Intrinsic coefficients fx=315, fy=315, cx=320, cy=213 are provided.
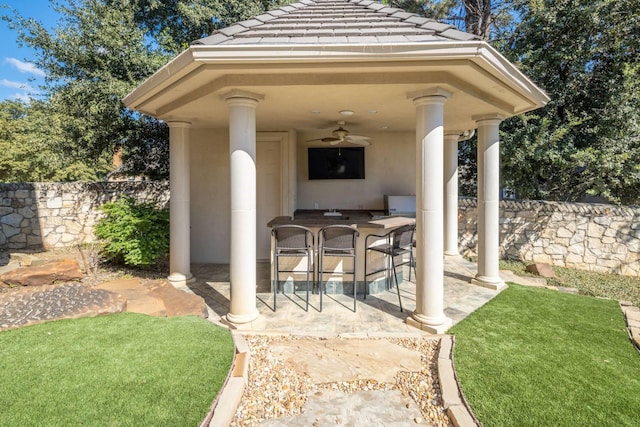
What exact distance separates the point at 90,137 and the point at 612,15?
1279 cm

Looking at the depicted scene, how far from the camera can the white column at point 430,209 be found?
3586 mm

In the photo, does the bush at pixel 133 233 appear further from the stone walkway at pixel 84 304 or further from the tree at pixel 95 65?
the tree at pixel 95 65

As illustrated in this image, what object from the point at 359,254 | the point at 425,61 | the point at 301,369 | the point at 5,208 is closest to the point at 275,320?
the point at 301,369

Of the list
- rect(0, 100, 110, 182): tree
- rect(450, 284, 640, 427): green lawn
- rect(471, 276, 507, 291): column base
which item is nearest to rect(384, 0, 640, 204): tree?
rect(471, 276, 507, 291): column base

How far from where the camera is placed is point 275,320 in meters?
3.93

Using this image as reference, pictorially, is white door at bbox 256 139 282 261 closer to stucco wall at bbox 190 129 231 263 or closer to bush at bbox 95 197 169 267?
stucco wall at bbox 190 129 231 263

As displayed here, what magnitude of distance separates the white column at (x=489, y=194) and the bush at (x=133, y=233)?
5.77m

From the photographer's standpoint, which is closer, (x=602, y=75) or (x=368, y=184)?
(x=368, y=184)

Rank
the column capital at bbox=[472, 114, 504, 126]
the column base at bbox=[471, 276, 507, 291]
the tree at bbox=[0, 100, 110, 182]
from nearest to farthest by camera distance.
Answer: the column capital at bbox=[472, 114, 504, 126] → the column base at bbox=[471, 276, 507, 291] → the tree at bbox=[0, 100, 110, 182]

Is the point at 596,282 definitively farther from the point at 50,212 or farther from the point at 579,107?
the point at 50,212

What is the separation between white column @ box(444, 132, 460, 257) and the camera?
711cm

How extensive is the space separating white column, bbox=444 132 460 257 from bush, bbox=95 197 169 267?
6043 millimetres

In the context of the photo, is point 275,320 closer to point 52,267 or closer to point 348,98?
point 348,98

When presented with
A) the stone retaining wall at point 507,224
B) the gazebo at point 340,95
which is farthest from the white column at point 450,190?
the stone retaining wall at point 507,224
